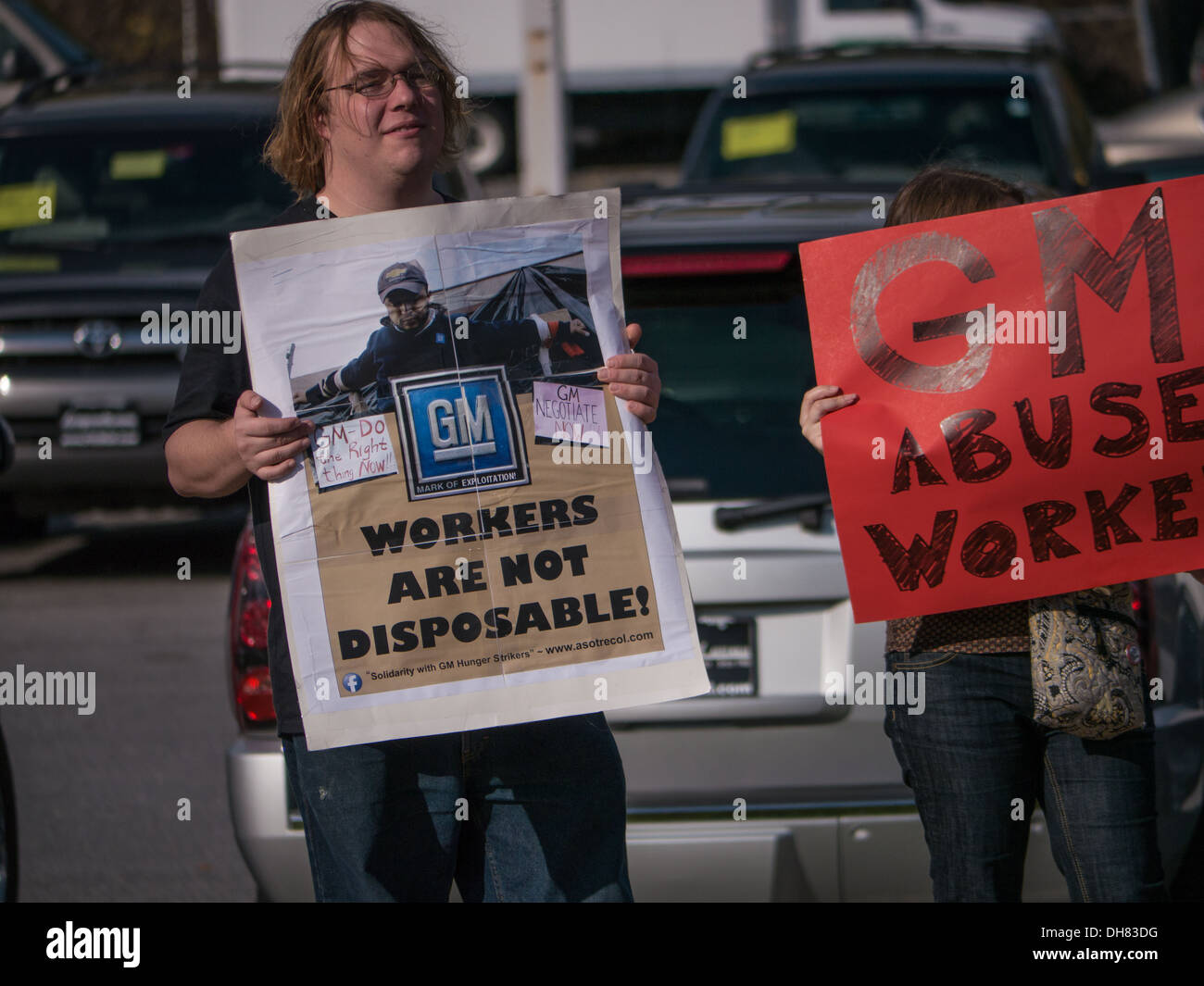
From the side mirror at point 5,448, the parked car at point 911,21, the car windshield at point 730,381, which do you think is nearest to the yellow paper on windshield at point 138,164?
the side mirror at point 5,448

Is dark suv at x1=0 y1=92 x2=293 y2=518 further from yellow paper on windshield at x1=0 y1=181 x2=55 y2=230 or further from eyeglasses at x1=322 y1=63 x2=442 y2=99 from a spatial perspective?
eyeglasses at x1=322 y1=63 x2=442 y2=99

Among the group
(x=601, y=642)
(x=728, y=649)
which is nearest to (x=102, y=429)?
(x=728, y=649)

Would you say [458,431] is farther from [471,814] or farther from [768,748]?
[768,748]

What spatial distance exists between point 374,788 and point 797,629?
120 cm

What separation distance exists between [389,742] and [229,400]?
22.5 inches

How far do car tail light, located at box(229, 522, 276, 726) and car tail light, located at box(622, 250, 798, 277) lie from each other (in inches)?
40.6

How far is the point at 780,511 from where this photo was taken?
3.44 meters

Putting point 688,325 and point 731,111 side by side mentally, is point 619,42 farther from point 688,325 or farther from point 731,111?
point 688,325

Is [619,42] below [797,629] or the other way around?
the other way around

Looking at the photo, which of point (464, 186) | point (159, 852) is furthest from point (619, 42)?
point (159, 852)

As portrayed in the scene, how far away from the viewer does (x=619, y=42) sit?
16.8 meters

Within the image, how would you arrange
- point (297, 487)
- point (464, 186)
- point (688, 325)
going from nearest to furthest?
point (297, 487) < point (688, 325) < point (464, 186)

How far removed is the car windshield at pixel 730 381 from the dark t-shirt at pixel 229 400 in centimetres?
118

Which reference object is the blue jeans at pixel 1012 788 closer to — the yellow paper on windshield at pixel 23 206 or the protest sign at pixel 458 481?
the protest sign at pixel 458 481
